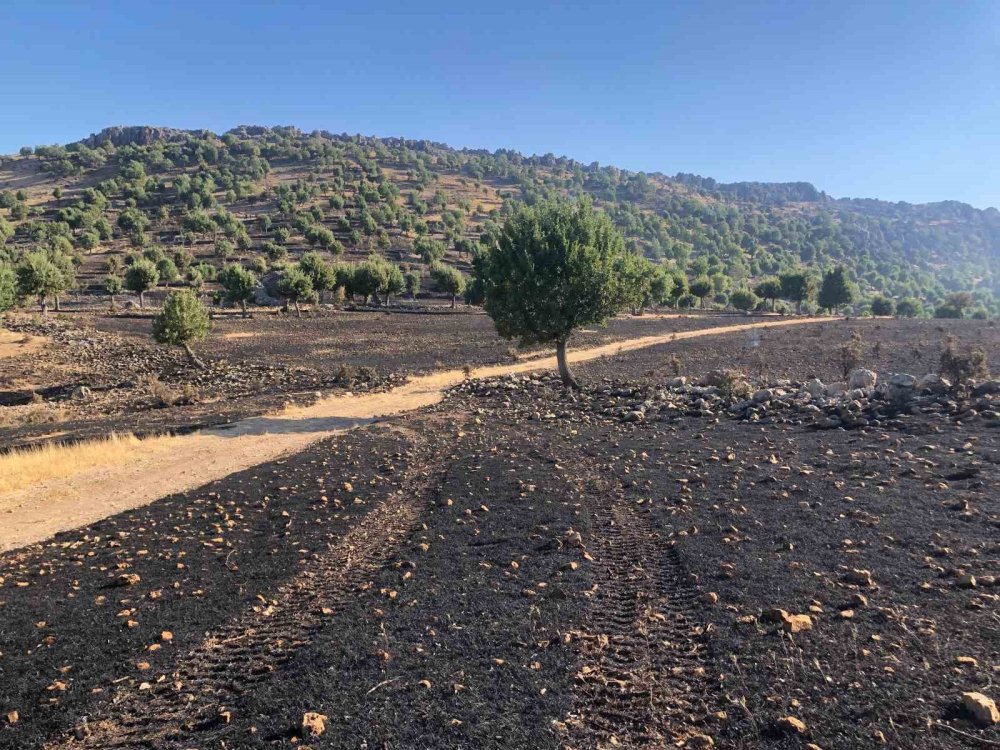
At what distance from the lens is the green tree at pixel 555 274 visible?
22.5 m

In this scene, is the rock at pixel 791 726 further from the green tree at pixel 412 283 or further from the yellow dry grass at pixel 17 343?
the green tree at pixel 412 283

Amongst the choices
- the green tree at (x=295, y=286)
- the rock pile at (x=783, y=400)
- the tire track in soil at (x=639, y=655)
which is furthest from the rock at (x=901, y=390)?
the green tree at (x=295, y=286)

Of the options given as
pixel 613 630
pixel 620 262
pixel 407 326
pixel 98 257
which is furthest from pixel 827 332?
pixel 98 257

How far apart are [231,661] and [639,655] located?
14.2 ft

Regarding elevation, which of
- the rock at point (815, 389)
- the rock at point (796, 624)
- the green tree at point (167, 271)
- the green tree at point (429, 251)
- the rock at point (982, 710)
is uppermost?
the green tree at point (429, 251)

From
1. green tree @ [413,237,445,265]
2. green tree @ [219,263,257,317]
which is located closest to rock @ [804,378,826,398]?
green tree @ [219,263,257,317]

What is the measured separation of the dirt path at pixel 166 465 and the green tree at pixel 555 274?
18.5 ft

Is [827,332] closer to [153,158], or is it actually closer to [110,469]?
[110,469]

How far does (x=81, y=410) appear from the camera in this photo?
1040 inches

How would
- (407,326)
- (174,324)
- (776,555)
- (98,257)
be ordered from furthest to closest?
1. (98,257)
2. (407,326)
3. (174,324)
4. (776,555)

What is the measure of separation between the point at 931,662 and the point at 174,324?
35714 mm

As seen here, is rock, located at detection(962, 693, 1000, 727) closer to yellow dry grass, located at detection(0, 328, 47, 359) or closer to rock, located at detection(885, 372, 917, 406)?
rock, located at detection(885, 372, 917, 406)

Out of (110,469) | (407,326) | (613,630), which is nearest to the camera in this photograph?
(613,630)

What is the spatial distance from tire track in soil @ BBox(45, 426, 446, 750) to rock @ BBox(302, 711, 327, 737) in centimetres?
81
